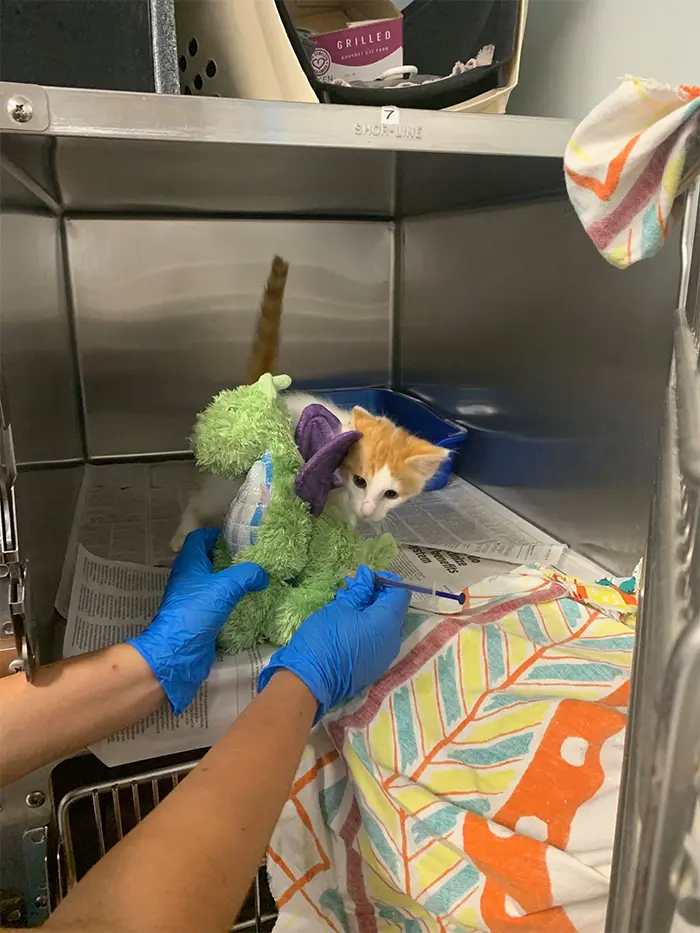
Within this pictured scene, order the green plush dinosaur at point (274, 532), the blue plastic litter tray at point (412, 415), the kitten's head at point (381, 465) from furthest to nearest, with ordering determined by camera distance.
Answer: the blue plastic litter tray at point (412, 415), the kitten's head at point (381, 465), the green plush dinosaur at point (274, 532)

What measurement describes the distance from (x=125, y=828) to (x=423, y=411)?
0.92 meters

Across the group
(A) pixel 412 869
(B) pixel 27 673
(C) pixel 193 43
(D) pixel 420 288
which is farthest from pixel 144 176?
(A) pixel 412 869

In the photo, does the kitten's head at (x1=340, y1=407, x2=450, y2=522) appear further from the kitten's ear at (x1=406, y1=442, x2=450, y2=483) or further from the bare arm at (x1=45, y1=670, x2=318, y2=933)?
the bare arm at (x1=45, y1=670, x2=318, y2=933)

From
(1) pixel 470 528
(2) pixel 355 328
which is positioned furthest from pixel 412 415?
(1) pixel 470 528

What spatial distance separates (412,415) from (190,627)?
Answer: 2.87 ft

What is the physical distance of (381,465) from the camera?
2.79ft

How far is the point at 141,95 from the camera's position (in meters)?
0.51

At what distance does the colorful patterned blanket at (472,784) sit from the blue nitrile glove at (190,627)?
0.14 metres

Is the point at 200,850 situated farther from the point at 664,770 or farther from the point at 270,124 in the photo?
the point at 270,124

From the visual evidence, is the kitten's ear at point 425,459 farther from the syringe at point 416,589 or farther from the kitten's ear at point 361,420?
the syringe at point 416,589

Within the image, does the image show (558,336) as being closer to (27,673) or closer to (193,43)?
(193,43)

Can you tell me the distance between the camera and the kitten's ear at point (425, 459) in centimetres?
87

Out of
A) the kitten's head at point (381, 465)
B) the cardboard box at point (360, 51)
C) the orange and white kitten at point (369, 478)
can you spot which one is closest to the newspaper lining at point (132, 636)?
the orange and white kitten at point (369, 478)

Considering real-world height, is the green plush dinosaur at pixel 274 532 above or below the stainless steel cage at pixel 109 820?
above
